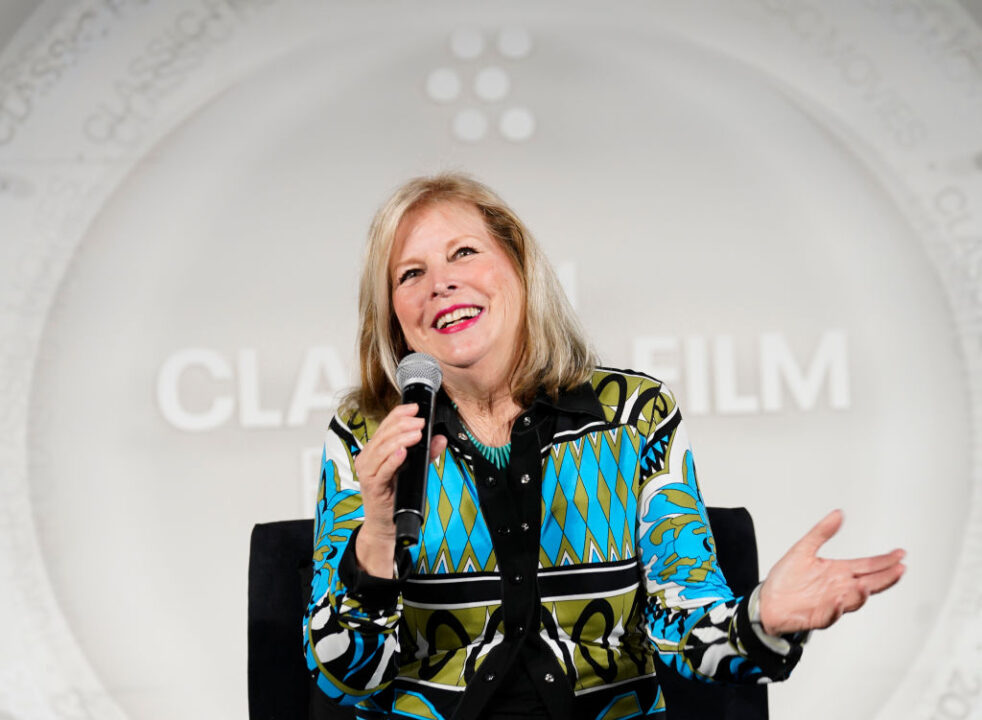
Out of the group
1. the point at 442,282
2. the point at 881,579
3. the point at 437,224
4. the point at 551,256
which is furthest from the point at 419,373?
the point at 551,256

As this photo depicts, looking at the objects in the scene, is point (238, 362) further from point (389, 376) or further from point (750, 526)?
point (750, 526)

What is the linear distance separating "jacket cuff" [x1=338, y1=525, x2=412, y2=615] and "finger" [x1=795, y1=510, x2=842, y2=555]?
1.60 feet

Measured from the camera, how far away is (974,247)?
2.64 metres

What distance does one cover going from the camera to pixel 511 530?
1.40 m

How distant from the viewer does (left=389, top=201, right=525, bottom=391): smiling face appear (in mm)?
1509

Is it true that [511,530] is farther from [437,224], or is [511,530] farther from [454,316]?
[437,224]

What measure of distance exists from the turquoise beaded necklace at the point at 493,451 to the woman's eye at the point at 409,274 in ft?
0.84

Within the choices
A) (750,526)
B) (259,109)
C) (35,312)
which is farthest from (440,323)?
(35,312)

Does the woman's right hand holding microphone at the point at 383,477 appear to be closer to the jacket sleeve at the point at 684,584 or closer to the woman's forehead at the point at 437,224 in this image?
the jacket sleeve at the point at 684,584

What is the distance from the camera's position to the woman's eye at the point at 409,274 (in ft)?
5.16

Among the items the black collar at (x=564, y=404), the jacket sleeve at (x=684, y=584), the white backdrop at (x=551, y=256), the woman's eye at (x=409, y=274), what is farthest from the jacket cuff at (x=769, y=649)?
the white backdrop at (x=551, y=256)

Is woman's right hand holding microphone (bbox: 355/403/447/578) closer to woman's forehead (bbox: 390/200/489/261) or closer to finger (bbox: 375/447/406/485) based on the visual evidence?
finger (bbox: 375/447/406/485)

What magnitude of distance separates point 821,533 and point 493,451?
537 millimetres

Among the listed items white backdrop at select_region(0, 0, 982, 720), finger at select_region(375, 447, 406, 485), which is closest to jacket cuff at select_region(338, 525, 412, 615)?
finger at select_region(375, 447, 406, 485)
